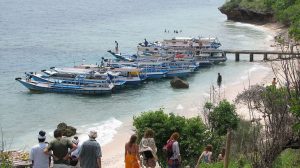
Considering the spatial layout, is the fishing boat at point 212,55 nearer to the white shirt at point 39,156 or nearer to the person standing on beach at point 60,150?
the white shirt at point 39,156

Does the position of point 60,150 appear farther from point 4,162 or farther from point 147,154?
Answer: point 147,154

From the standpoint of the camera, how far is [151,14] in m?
116

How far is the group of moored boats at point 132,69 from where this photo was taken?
50.8m

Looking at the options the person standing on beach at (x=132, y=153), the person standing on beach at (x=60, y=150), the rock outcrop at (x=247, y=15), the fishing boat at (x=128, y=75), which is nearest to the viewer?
the person standing on beach at (x=60, y=150)

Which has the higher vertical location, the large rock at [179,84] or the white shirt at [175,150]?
the white shirt at [175,150]

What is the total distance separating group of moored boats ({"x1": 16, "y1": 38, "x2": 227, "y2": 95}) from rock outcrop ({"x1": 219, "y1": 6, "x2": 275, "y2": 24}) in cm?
2567

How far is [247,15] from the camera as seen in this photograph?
97000mm

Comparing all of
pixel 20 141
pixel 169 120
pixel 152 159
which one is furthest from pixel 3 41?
pixel 152 159

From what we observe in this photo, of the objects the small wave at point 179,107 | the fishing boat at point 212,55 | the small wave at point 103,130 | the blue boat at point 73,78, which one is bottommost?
the small wave at point 103,130

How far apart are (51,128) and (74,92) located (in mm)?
11963

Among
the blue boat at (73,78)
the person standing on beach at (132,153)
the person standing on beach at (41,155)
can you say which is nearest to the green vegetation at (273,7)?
the blue boat at (73,78)

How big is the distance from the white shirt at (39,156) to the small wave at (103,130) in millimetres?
21873

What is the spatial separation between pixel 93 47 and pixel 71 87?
25099 mm

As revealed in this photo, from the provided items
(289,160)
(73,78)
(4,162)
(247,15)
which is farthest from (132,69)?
(247,15)
